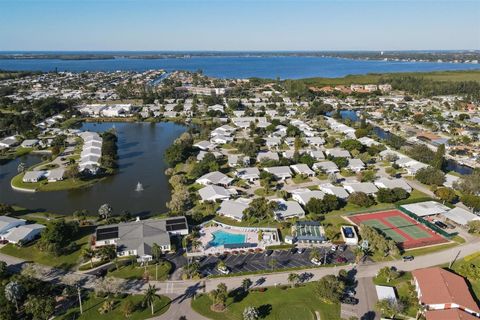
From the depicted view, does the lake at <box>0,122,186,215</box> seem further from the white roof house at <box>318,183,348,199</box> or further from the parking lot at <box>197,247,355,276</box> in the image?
the white roof house at <box>318,183,348,199</box>

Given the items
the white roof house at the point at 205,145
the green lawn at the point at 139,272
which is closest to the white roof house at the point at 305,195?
the green lawn at the point at 139,272

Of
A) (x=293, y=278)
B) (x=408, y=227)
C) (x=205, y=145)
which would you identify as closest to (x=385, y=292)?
(x=293, y=278)

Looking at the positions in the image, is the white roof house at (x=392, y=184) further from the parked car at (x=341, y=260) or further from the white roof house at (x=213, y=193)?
the white roof house at (x=213, y=193)

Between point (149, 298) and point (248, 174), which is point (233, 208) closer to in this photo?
point (248, 174)

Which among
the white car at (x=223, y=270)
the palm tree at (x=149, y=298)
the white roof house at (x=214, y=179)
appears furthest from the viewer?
the white roof house at (x=214, y=179)

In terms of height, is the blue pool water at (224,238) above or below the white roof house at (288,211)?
below

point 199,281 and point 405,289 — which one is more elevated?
point 199,281
